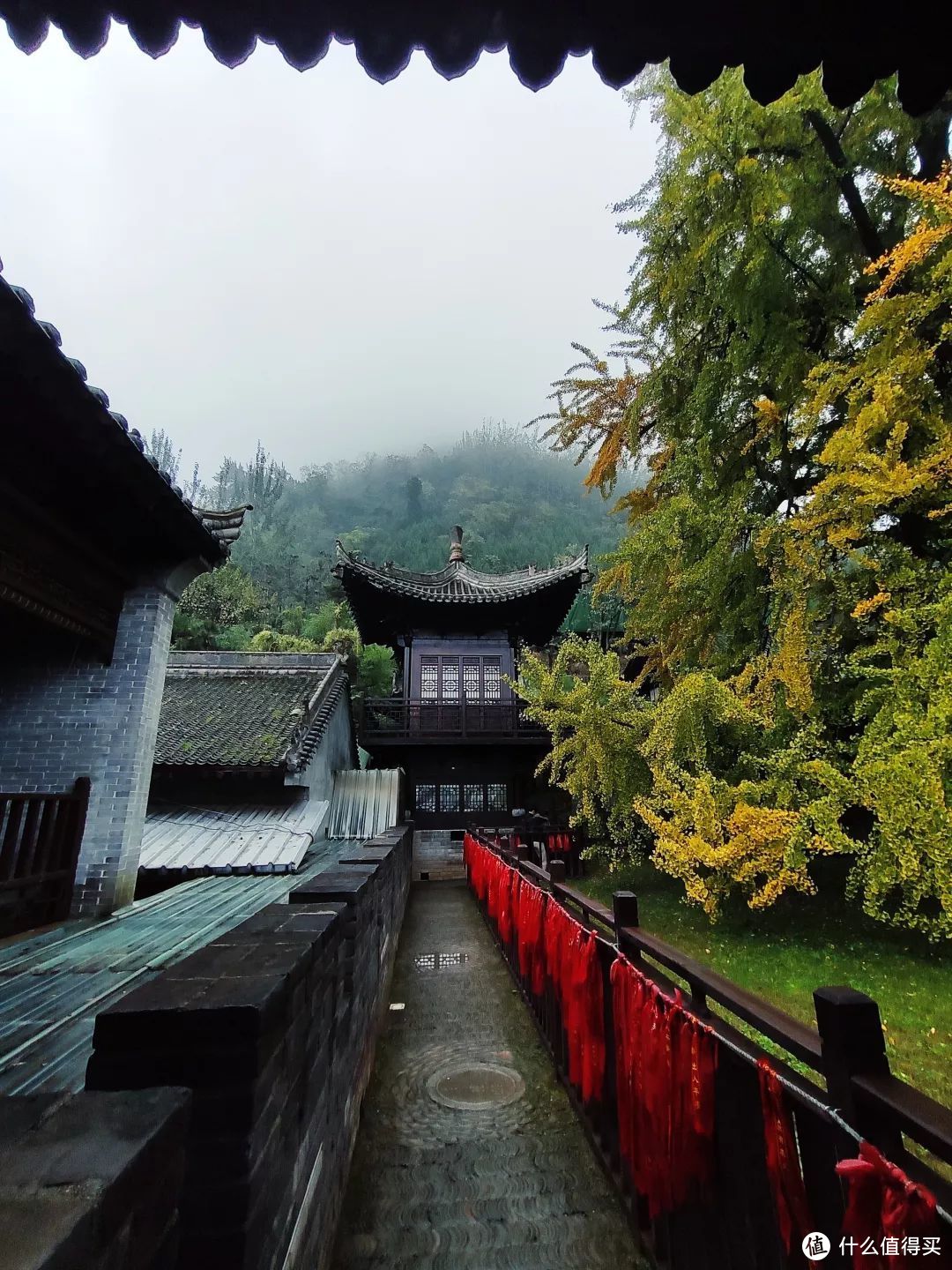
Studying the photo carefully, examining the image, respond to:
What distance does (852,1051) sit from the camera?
4.62ft

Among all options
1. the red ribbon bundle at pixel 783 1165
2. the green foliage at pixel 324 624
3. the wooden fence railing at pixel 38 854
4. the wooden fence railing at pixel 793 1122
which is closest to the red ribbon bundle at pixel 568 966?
the wooden fence railing at pixel 793 1122

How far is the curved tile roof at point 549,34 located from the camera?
1.63m

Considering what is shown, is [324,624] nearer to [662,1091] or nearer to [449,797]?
[449,797]

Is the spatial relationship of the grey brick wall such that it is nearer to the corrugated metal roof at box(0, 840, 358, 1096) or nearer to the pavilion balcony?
the corrugated metal roof at box(0, 840, 358, 1096)

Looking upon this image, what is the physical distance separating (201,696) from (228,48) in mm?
12456

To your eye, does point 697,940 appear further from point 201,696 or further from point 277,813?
point 201,696

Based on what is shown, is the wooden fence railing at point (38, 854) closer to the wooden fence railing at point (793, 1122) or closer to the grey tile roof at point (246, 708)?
the wooden fence railing at point (793, 1122)

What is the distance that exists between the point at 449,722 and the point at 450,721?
73 mm

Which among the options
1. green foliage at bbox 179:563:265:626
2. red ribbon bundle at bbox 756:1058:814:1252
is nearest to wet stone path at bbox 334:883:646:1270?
red ribbon bundle at bbox 756:1058:814:1252

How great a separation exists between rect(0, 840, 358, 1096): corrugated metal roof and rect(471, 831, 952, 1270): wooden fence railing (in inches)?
73.1

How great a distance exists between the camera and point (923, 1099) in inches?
49.9

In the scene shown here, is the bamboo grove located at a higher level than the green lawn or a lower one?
higher

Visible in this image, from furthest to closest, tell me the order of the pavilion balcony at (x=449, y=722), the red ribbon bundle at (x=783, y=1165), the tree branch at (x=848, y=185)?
1. the pavilion balcony at (x=449, y=722)
2. the tree branch at (x=848, y=185)
3. the red ribbon bundle at (x=783, y=1165)

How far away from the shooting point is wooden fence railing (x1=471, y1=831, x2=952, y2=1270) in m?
1.29
